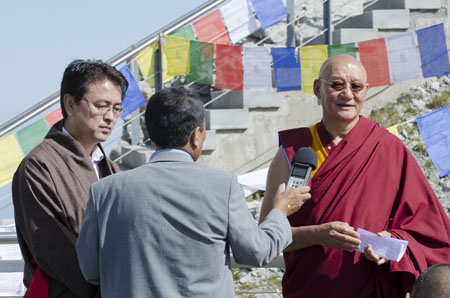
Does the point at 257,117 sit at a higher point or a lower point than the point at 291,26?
lower

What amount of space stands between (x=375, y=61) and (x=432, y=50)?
55 centimetres

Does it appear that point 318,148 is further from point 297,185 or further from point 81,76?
point 81,76

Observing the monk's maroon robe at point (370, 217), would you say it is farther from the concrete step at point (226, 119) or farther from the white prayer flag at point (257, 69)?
the concrete step at point (226, 119)

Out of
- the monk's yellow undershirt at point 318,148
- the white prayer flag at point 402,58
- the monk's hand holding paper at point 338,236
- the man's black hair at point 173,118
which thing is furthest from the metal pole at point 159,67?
the man's black hair at point 173,118

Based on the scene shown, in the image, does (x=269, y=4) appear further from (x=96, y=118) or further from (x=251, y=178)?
(x=96, y=118)

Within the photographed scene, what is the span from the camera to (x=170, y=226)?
2.10 meters

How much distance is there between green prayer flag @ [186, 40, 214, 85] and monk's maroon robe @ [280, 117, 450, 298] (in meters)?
3.74

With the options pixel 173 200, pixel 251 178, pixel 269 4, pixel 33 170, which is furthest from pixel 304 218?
pixel 269 4

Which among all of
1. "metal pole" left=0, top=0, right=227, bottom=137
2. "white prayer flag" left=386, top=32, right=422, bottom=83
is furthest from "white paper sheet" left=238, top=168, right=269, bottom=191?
"white prayer flag" left=386, top=32, right=422, bottom=83

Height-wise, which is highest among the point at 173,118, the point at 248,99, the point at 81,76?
the point at 81,76

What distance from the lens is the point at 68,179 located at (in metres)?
2.40

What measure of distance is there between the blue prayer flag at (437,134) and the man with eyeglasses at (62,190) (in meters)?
3.74

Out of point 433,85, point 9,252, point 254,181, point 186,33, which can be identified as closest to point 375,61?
point 433,85

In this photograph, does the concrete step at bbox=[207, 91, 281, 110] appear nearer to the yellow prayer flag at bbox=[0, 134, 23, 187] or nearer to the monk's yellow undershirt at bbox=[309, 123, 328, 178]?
the yellow prayer flag at bbox=[0, 134, 23, 187]
